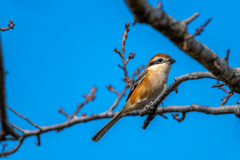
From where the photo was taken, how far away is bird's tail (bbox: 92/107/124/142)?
605cm

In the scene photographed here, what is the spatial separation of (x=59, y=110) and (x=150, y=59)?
2.69 meters

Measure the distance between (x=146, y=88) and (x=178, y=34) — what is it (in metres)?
3.86

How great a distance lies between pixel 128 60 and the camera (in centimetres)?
576

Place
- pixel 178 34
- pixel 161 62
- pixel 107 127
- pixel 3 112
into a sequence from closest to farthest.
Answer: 1. pixel 178 34
2. pixel 3 112
3. pixel 107 127
4. pixel 161 62

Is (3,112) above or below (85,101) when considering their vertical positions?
below

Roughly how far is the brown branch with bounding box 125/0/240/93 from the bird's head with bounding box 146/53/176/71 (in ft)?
11.0

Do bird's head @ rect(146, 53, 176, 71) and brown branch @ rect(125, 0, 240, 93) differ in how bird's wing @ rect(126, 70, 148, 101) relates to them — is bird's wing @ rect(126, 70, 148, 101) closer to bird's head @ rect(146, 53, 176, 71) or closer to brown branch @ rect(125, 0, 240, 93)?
bird's head @ rect(146, 53, 176, 71)

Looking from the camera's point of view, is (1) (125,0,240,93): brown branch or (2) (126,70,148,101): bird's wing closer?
(1) (125,0,240,93): brown branch

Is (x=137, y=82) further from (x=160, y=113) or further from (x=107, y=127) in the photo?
(x=160, y=113)

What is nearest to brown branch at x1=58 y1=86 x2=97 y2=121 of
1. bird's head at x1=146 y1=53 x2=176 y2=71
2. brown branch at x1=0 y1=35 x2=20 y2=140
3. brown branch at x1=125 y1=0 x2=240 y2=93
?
bird's head at x1=146 y1=53 x2=176 y2=71

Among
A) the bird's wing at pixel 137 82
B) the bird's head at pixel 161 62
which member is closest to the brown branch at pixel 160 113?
the bird's wing at pixel 137 82

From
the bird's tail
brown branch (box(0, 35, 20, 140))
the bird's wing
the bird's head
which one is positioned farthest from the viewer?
the bird's wing

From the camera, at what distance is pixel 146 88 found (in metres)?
6.19

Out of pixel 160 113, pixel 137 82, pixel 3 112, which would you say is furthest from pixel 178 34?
pixel 137 82
